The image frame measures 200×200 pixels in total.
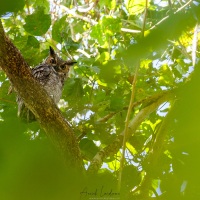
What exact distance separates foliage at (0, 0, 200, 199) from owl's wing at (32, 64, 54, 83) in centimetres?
58

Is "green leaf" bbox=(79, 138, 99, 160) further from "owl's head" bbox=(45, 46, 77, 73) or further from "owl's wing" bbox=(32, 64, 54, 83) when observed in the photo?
"owl's head" bbox=(45, 46, 77, 73)

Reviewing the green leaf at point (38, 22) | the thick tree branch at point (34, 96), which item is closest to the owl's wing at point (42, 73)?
the green leaf at point (38, 22)

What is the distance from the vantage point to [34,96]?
1.80 m

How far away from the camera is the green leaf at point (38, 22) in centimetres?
227

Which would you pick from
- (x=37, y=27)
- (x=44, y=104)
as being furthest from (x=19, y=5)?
(x=37, y=27)

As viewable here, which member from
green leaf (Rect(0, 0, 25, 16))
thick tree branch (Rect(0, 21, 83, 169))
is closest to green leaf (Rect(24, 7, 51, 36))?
thick tree branch (Rect(0, 21, 83, 169))

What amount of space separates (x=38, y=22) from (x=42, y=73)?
1.31 meters

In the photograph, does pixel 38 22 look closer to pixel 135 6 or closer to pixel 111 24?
pixel 111 24

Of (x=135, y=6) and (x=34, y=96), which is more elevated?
(x=135, y=6)

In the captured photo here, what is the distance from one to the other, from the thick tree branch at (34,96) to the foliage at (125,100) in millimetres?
177

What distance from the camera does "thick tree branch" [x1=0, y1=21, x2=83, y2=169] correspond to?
161cm

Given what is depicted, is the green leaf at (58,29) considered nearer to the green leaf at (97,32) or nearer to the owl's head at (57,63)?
the green leaf at (97,32)

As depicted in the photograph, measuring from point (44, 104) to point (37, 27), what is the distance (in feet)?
2.38

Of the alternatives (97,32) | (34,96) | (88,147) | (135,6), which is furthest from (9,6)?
(135,6)
